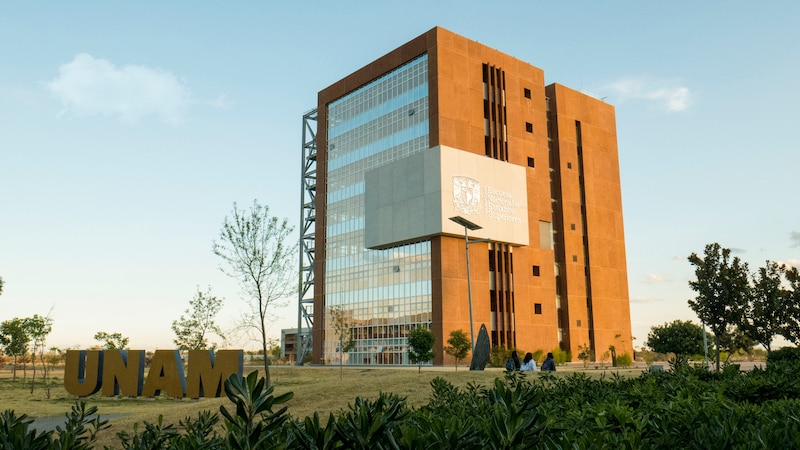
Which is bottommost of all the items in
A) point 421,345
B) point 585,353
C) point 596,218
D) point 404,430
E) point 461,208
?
point 585,353

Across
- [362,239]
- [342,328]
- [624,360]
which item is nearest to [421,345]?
[342,328]

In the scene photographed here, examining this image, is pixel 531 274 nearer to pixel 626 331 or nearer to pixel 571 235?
pixel 571 235

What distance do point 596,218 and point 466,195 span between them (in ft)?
70.1

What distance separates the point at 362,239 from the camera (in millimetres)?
64375

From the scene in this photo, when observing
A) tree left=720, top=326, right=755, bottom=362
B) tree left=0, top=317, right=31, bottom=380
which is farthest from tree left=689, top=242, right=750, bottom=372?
tree left=0, top=317, right=31, bottom=380

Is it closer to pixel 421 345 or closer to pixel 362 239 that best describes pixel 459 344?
pixel 421 345

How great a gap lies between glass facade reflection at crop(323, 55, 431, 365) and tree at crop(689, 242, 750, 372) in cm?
2362

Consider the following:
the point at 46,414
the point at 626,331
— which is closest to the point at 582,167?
the point at 626,331

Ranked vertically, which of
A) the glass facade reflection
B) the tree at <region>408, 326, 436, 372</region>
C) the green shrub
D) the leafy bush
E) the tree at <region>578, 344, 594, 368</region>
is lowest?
the green shrub

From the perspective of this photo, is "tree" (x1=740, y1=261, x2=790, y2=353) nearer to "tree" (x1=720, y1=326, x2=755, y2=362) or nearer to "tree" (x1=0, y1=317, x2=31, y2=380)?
"tree" (x1=720, y1=326, x2=755, y2=362)

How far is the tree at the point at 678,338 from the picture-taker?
66.1 metres

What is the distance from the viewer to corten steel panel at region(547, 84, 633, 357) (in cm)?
6581

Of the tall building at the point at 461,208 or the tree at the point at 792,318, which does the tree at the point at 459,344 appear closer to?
the tall building at the point at 461,208

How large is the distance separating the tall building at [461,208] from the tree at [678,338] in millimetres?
3368
